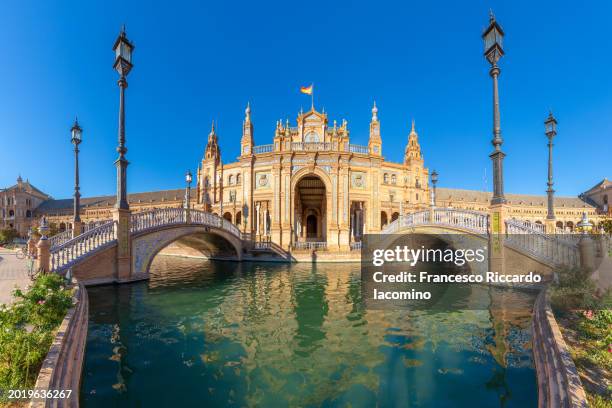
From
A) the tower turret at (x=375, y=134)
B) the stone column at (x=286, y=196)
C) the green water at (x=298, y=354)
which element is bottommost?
the green water at (x=298, y=354)

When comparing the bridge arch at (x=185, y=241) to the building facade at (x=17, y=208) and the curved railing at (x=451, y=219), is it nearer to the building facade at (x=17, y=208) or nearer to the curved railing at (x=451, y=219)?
the curved railing at (x=451, y=219)

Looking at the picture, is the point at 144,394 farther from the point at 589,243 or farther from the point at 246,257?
the point at 246,257

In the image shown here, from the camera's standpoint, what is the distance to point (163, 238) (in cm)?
1642

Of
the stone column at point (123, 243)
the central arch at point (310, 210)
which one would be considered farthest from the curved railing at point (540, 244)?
the central arch at point (310, 210)

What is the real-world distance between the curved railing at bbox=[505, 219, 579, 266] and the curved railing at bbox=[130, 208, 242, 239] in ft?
57.2

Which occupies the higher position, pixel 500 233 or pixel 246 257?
pixel 500 233

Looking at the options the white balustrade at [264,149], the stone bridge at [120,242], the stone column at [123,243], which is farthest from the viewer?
the white balustrade at [264,149]

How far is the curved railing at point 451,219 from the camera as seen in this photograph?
582 inches

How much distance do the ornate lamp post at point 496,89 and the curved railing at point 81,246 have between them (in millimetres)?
17448

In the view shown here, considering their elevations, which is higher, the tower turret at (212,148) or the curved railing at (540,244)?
the tower turret at (212,148)

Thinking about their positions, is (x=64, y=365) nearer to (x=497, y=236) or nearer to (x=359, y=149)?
(x=497, y=236)

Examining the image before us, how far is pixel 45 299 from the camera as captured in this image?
6.00 m

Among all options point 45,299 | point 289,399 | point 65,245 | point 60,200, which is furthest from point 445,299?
point 60,200

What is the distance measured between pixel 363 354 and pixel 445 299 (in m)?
6.79
